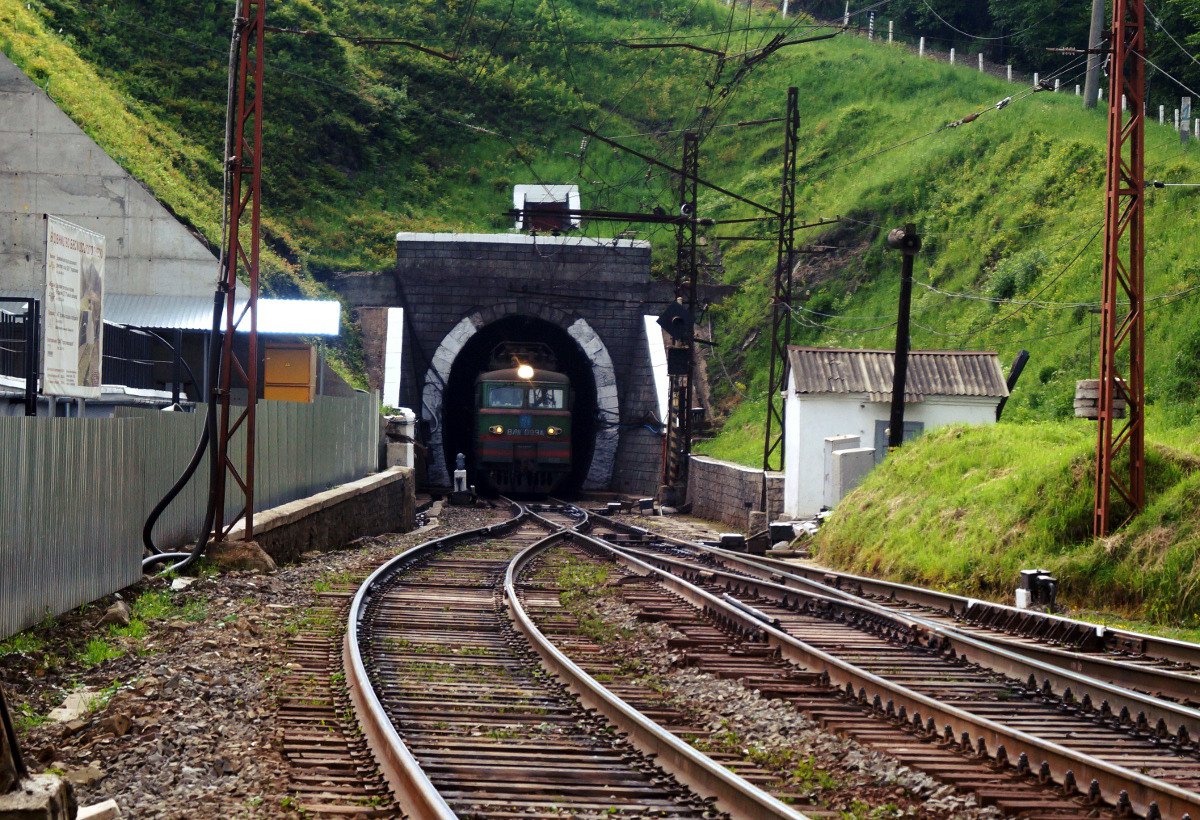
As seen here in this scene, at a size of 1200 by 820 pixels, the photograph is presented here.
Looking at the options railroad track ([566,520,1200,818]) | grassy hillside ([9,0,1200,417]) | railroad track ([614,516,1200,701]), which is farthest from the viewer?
grassy hillside ([9,0,1200,417])

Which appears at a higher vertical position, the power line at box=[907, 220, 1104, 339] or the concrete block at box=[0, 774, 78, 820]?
the power line at box=[907, 220, 1104, 339]

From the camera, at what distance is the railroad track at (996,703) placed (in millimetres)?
5855

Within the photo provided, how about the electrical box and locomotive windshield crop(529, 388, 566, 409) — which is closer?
the electrical box

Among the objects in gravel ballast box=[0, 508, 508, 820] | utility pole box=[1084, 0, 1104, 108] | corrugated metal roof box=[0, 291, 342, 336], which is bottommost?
gravel ballast box=[0, 508, 508, 820]

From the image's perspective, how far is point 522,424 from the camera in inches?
1299

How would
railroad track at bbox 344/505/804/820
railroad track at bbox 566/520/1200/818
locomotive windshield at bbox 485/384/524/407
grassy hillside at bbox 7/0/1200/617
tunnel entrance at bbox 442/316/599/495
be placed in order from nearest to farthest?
railroad track at bbox 344/505/804/820
railroad track at bbox 566/520/1200/818
grassy hillside at bbox 7/0/1200/617
locomotive windshield at bbox 485/384/524/407
tunnel entrance at bbox 442/316/599/495

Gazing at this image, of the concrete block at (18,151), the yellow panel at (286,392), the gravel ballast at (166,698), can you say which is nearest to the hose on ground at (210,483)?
the gravel ballast at (166,698)

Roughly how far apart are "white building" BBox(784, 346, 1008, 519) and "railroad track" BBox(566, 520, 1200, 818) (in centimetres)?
1060

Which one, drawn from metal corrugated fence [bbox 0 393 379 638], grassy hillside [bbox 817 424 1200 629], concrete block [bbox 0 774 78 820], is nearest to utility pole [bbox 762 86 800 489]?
grassy hillside [bbox 817 424 1200 629]

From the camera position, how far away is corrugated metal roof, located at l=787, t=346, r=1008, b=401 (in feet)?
74.4

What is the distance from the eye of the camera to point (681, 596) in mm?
13078

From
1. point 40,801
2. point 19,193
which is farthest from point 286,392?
point 40,801

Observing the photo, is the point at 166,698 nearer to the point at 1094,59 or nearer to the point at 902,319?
the point at 902,319

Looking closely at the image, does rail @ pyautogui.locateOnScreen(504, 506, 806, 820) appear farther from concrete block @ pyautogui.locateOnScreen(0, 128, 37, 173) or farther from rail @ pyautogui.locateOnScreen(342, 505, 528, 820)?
concrete block @ pyautogui.locateOnScreen(0, 128, 37, 173)
